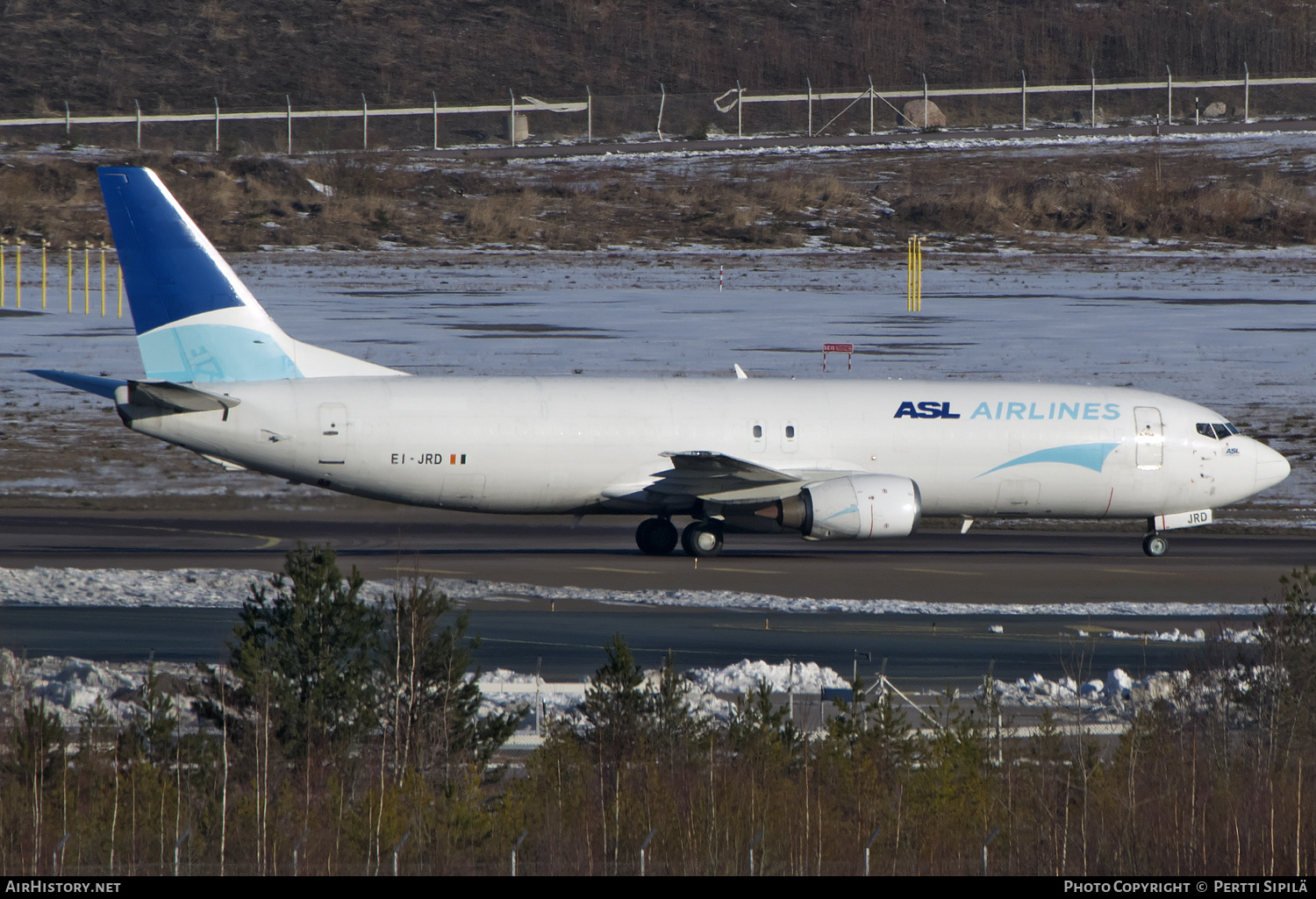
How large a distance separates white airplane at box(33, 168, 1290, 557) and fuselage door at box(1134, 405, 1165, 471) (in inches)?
1.6

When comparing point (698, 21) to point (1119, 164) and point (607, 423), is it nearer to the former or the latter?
point (1119, 164)

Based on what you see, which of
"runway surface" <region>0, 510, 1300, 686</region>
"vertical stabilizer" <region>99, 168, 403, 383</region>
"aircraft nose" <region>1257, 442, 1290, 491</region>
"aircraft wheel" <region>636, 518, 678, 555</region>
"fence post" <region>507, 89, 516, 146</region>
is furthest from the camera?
"fence post" <region>507, 89, 516, 146</region>

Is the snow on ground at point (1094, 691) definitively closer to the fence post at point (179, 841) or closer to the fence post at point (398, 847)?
the fence post at point (398, 847)

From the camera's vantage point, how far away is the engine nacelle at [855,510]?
29578 millimetres

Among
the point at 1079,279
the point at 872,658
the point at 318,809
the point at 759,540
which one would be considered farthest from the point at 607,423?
the point at 1079,279

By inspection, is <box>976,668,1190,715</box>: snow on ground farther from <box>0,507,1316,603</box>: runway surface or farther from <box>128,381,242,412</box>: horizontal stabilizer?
Answer: <box>128,381,242,412</box>: horizontal stabilizer

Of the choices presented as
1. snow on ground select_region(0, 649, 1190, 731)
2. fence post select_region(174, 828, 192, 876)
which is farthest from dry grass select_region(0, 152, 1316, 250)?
fence post select_region(174, 828, 192, 876)

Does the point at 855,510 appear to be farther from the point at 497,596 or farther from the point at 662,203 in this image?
the point at 662,203

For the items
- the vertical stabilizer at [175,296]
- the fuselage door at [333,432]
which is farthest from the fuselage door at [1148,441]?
the vertical stabilizer at [175,296]

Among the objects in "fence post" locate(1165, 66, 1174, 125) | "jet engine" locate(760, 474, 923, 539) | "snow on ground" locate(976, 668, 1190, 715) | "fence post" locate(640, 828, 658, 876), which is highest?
"fence post" locate(1165, 66, 1174, 125)

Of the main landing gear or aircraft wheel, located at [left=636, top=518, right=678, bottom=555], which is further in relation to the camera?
aircraft wheel, located at [left=636, top=518, right=678, bottom=555]

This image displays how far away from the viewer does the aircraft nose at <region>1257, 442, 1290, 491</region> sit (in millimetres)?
32719

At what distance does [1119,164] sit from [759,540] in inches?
2263

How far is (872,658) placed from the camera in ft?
66.2
